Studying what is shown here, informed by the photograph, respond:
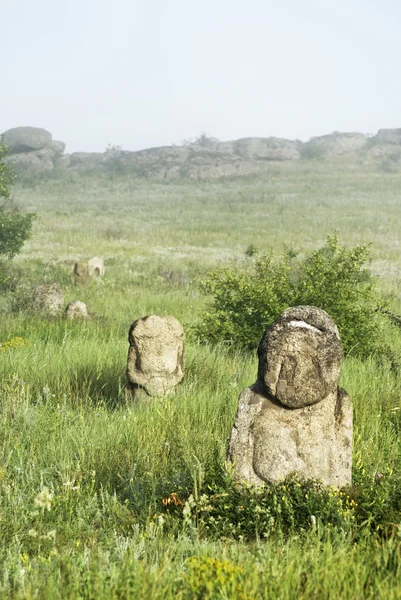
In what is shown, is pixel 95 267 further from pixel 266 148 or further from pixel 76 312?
pixel 266 148

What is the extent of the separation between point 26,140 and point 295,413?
10409 cm

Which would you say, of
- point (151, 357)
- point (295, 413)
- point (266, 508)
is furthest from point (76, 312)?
point (266, 508)

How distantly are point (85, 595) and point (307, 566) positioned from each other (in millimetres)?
1098

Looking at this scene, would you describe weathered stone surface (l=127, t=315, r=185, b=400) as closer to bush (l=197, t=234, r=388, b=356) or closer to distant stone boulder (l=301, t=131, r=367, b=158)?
bush (l=197, t=234, r=388, b=356)

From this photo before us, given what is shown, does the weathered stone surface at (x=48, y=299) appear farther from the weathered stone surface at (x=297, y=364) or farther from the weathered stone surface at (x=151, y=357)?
the weathered stone surface at (x=297, y=364)

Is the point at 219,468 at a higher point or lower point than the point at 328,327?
lower

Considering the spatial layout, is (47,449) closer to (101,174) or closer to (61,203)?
(61,203)

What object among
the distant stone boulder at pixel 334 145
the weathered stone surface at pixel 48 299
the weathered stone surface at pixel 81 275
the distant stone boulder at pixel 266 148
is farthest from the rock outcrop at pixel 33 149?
the weathered stone surface at pixel 48 299

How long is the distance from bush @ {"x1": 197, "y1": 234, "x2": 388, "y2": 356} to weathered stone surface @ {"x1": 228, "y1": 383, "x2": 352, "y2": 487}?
516 cm

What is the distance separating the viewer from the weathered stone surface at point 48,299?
14383 mm

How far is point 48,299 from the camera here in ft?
47.6

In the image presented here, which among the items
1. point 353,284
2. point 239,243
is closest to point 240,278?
point 353,284

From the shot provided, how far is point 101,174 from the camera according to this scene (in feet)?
294

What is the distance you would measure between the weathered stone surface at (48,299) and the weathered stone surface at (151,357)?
22.1 feet
